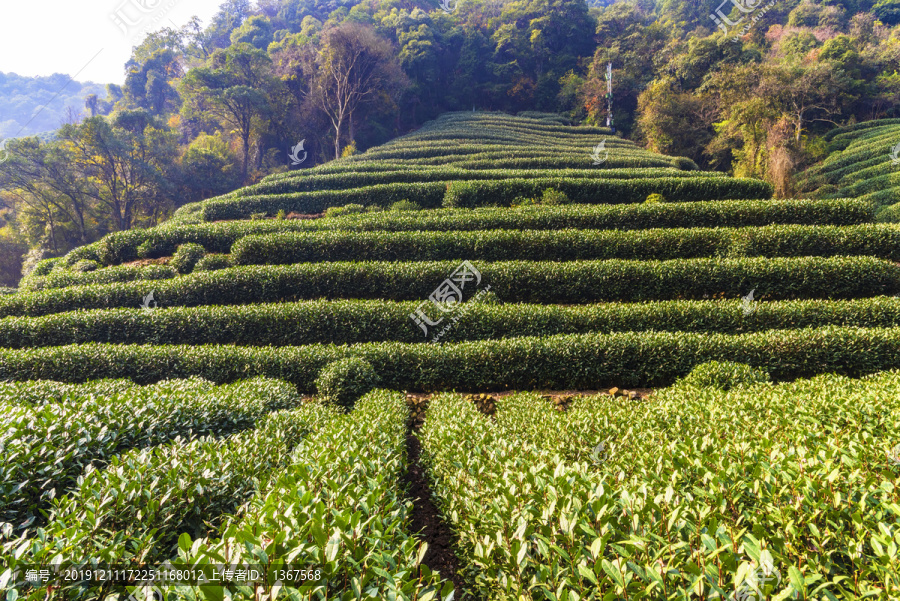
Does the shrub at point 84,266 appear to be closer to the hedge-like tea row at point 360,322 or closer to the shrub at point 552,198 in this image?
the hedge-like tea row at point 360,322

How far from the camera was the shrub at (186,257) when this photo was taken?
54.7ft

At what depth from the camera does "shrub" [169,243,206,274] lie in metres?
16.7

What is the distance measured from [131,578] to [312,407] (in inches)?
222

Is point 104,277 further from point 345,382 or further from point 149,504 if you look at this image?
point 149,504

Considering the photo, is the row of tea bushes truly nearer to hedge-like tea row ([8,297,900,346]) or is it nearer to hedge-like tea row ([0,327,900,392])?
hedge-like tea row ([0,327,900,392])

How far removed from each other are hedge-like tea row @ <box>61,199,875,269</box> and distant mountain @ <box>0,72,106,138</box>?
101001 millimetres

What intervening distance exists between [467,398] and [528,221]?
11262mm

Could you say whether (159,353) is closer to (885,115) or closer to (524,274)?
(524,274)

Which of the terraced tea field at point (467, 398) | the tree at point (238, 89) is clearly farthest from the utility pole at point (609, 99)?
the tree at point (238, 89)

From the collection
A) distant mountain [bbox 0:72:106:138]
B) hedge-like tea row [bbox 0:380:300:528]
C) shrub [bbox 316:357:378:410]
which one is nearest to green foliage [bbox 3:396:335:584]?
hedge-like tea row [bbox 0:380:300:528]

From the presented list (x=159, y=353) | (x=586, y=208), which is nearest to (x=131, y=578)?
(x=159, y=353)

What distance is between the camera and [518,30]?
58.7 m

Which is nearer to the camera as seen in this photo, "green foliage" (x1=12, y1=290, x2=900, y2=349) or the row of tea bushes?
the row of tea bushes

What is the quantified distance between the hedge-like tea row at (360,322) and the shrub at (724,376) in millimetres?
2681
